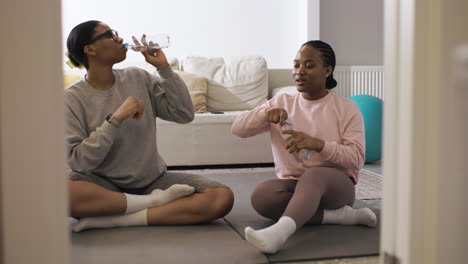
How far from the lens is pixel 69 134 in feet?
5.93

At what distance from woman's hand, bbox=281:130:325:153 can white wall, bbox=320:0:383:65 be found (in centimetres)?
346

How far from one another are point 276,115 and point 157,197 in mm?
523

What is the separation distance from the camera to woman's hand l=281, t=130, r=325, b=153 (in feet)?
5.66

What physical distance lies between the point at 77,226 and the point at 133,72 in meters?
0.61

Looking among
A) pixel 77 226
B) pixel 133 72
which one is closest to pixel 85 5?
pixel 133 72

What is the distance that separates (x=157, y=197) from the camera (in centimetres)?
189

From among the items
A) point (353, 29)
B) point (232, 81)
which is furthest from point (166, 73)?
point (353, 29)

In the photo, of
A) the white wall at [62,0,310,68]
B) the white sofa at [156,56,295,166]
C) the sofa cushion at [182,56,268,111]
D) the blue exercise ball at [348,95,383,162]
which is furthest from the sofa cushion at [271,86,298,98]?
the white wall at [62,0,310,68]
